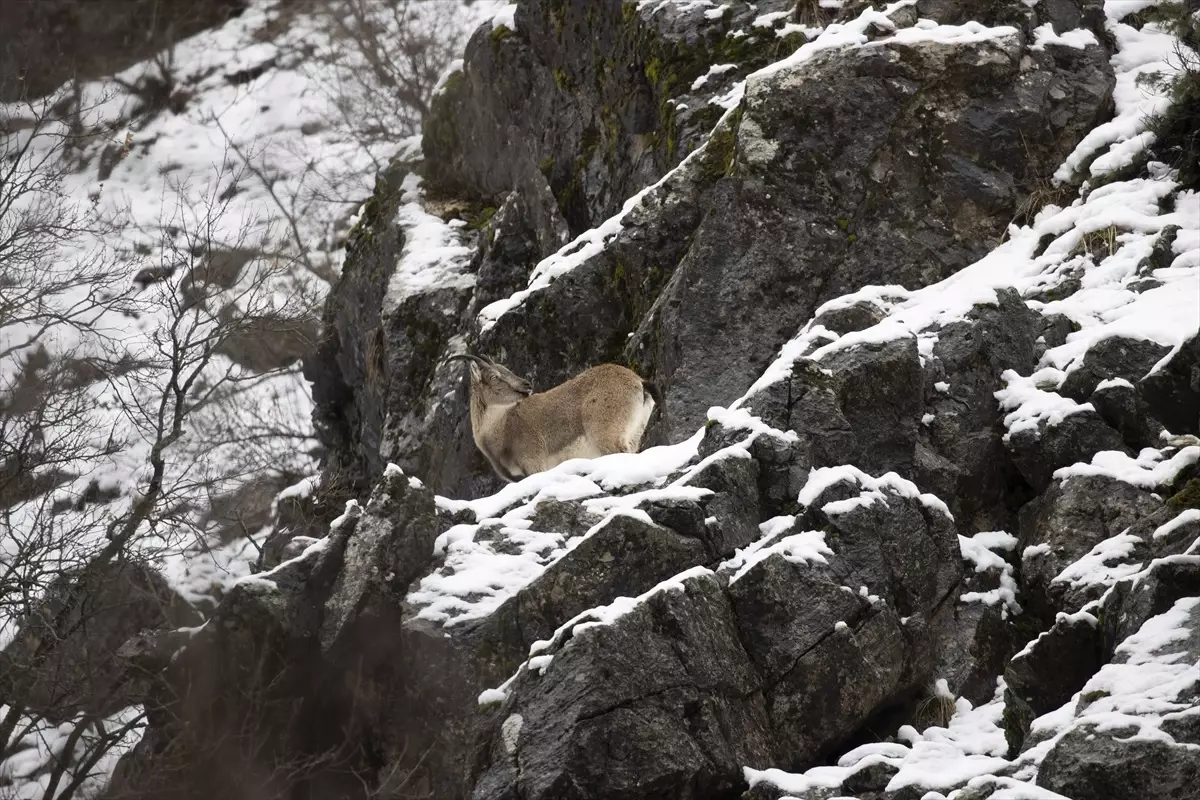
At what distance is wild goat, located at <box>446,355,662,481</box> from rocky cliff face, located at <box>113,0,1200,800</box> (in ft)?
1.55

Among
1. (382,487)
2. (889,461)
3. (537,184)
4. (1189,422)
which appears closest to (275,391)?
(537,184)

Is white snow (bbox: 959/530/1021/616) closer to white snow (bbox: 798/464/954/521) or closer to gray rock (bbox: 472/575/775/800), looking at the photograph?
white snow (bbox: 798/464/954/521)

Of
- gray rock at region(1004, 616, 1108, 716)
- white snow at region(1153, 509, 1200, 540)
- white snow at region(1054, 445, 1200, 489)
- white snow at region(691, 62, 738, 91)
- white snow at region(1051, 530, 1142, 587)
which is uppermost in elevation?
white snow at region(691, 62, 738, 91)

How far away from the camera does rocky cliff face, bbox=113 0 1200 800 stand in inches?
299

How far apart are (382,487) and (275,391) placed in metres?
15.6

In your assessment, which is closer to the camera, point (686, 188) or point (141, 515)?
point (141, 515)

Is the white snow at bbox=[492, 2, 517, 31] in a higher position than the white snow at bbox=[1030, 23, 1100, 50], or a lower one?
higher

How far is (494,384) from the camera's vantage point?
1295 cm

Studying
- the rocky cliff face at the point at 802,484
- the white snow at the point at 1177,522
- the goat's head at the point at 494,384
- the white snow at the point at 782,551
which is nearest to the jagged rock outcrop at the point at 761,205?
the rocky cliff face at the point at 802,484

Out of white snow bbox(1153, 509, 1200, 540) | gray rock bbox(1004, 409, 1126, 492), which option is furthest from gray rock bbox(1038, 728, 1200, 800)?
gray rock bbox(1004, 409, 1126, 492)

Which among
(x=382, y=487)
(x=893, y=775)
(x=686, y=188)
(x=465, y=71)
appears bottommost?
(x=893, y=775)

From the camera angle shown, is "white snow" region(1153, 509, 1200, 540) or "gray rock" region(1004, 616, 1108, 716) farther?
"gray rock" region(1004, 616, 1108, 716)

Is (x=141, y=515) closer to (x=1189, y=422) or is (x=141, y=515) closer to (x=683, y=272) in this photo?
(x=683, y=272)

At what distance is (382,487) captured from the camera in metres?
10.0
